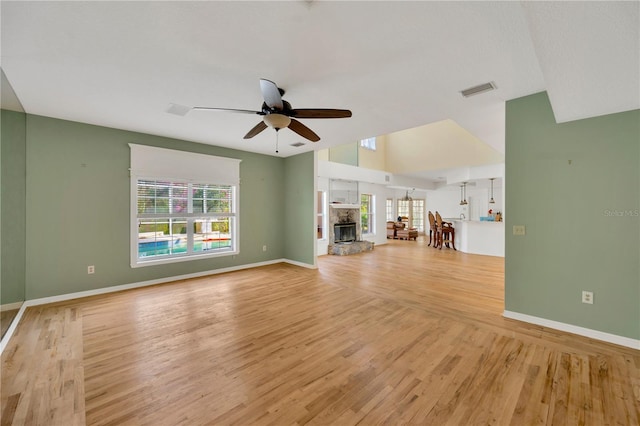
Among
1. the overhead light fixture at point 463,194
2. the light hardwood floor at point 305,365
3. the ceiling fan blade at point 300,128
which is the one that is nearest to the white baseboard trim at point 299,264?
the light hardwood floor at point 305,365

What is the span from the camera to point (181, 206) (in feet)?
16.3

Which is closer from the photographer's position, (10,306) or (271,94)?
(271,94)

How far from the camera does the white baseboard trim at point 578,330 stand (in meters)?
2.48

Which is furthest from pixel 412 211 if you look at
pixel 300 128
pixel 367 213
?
pixel 300 128

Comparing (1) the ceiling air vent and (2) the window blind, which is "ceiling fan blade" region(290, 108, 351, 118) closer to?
(1) the ceiling air vent

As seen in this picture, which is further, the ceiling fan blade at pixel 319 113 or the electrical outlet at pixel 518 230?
the electrical outlet at pixel 518 230

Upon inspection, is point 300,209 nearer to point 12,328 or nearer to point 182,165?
point 182,165

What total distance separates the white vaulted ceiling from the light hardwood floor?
2280 millimetres

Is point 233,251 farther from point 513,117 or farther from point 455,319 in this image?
point 513,117

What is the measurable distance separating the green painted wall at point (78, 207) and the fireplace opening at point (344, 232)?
14.5ft

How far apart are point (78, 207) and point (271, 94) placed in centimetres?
368

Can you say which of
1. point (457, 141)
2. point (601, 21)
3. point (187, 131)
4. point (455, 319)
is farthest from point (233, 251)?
point (457, 141)

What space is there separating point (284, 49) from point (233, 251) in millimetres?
4384

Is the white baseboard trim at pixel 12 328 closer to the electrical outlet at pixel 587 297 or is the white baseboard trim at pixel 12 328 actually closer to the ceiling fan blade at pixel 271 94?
the ceiling fan blade at pixel 271 94
